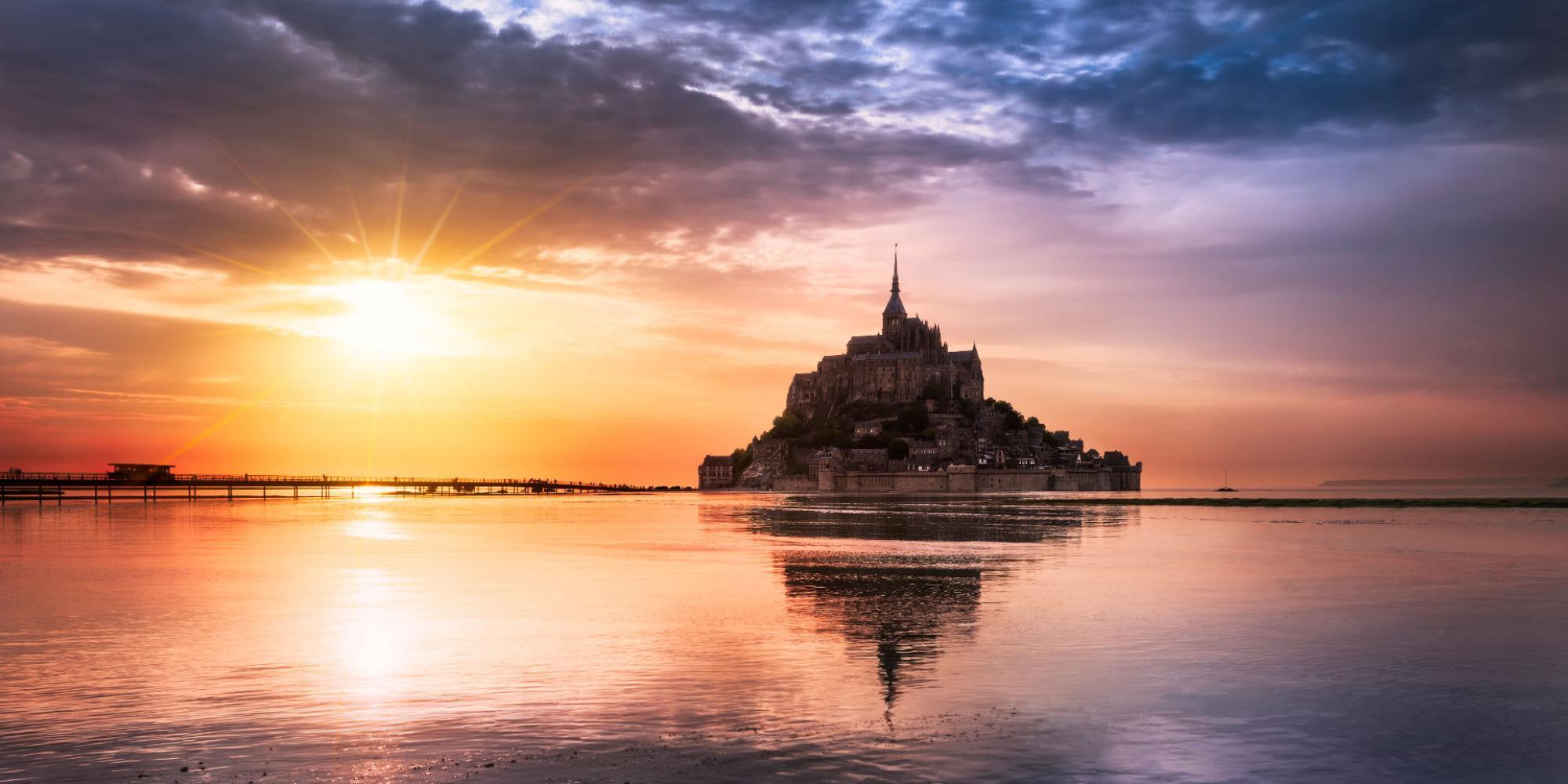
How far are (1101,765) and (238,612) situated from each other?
21293mm

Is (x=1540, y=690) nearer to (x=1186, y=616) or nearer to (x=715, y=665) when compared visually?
(x=1186, y=616)

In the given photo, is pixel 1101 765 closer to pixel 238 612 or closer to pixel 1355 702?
pixel 1355 702

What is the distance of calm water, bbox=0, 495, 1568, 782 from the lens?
12.9 m

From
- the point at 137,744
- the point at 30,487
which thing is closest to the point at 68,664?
the point at 137,744

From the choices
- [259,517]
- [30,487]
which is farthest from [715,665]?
[30,487]

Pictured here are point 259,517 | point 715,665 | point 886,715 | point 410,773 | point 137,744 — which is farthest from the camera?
point 259,517

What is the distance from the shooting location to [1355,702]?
16188 mm

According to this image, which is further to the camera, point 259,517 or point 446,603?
point 259,517

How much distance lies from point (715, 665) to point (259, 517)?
3155 inches

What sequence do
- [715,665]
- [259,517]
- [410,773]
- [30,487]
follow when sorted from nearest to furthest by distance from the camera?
1. [410,773]
2. [715,665]
3. [259,517]
4. [30,487]

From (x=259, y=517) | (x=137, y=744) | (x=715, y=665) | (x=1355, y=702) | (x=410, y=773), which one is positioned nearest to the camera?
(x=410, y=773)

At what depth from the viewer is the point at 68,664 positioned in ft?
62.9

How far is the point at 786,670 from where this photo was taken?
60.7 feet

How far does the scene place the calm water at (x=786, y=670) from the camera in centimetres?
1286
